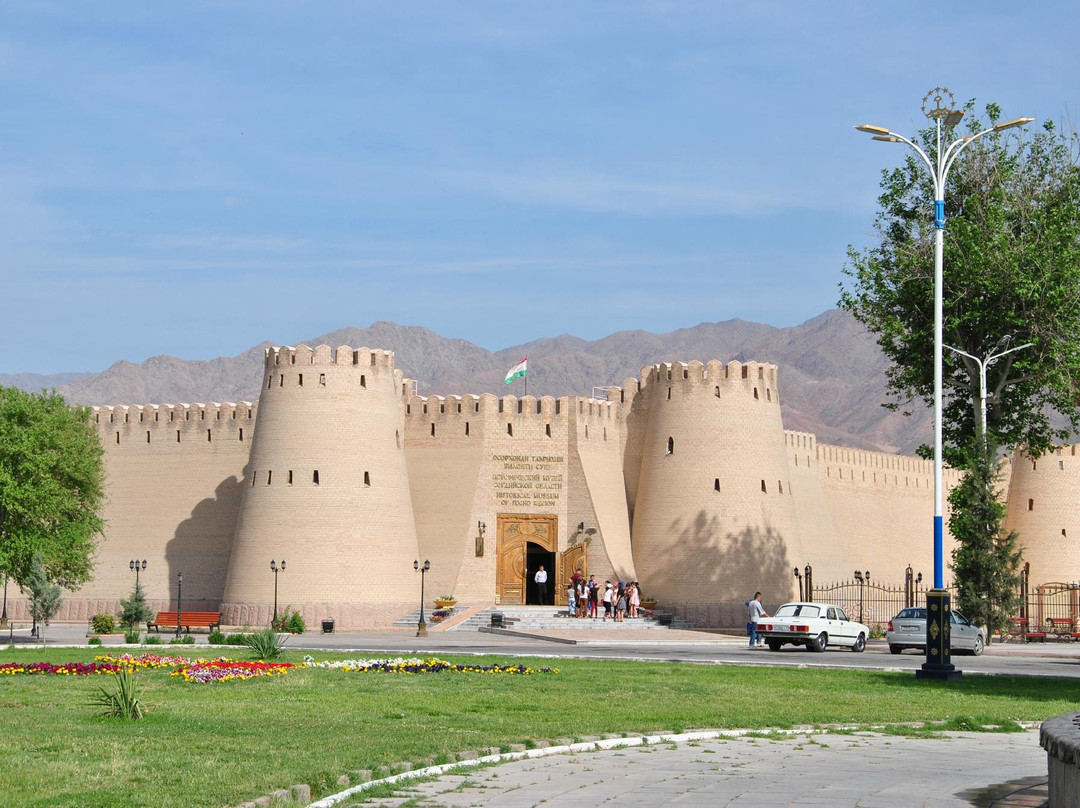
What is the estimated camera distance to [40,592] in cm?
3538

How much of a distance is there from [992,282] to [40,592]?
23943 millimetres

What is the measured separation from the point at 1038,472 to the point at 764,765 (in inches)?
1859

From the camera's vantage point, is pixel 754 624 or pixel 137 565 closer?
pixel 754 624


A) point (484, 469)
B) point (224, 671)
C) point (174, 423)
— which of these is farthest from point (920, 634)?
point (174, 423)

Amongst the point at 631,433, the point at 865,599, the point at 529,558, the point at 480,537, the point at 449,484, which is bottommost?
the point at 865,599

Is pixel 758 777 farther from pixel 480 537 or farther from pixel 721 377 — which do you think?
pixel 721 377

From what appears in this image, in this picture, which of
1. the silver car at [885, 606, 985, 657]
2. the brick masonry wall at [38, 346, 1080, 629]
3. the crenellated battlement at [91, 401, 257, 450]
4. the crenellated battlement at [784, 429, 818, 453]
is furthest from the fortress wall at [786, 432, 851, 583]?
the silver car at [885, 606, 985, 657]

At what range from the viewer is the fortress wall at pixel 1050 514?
5381cm

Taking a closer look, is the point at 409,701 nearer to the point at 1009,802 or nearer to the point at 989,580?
the point at 1009,802

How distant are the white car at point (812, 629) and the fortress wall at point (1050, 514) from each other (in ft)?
81.6

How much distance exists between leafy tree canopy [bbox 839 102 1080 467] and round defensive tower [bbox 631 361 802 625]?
8.35 meters

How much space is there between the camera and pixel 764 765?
10.9 meters

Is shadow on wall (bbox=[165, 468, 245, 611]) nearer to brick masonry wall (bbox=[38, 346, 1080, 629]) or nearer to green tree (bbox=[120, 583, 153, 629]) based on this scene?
brick masonry wall (bbox=[38, 346, 1080, 629])

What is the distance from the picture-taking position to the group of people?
4162 centimetres
